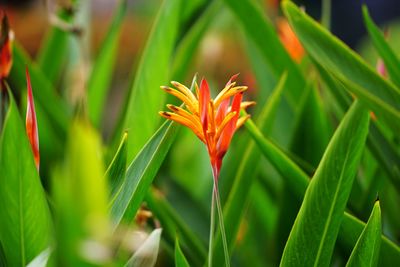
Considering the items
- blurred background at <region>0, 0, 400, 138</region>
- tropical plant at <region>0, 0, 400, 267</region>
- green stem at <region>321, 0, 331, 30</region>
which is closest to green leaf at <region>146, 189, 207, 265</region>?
tropical plant at <region>0, 0, 400, 267</region>

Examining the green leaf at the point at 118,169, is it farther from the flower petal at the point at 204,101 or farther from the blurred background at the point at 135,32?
the blurred background at the point at 135,32

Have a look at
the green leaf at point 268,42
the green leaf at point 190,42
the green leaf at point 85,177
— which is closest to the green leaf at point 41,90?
the green leaf at point 190,42

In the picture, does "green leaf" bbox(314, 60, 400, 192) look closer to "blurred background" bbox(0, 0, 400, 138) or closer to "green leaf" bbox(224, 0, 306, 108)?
"green leaf" bbox(224, 0, 306, 108)

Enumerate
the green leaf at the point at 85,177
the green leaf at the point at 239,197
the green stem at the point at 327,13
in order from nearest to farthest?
the green leaf at the point at 85,177, the green leaf at the point at 239,197, the green stem at the point at 327,13

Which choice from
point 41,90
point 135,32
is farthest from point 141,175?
point 135,32

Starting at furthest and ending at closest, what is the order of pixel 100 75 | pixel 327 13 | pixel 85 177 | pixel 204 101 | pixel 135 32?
1. pixel 135 32
2. pixel 100 75
3. pixel 327 13
4. pixel 204 101
5. pixel 85 177

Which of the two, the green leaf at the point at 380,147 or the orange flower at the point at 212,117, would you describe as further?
the green leaf at the point at 380,147

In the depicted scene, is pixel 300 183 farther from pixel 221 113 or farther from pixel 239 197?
pixel 221 113
